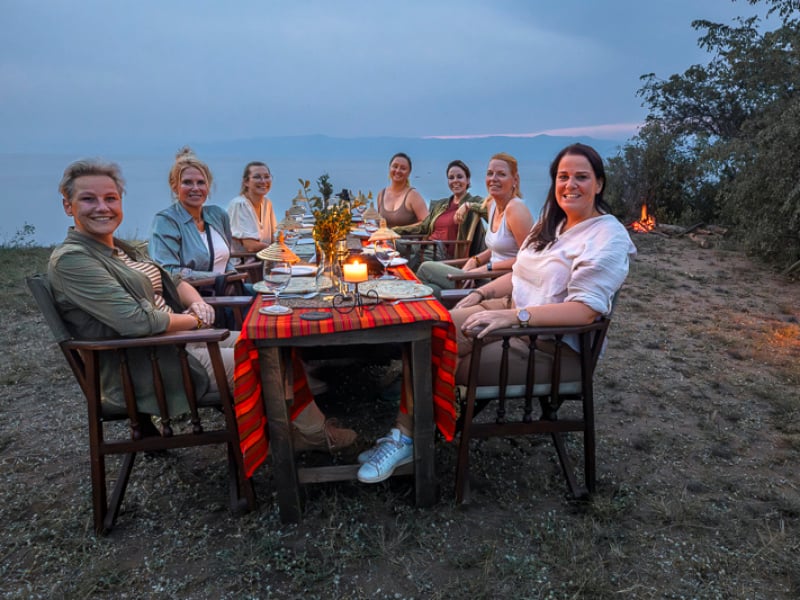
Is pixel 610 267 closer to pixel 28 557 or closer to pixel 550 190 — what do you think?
pixel 550 190

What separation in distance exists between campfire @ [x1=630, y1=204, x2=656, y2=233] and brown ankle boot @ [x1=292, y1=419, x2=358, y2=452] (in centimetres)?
888

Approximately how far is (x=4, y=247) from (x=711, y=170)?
A: 11077 millimetres

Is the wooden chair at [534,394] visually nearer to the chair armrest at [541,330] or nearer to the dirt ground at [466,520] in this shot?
the chair armrest at [541,330]


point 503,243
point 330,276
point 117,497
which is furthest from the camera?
point 503,243

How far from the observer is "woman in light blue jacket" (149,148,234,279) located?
3.09 m

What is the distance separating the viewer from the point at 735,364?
3748mm

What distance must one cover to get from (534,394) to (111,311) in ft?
5.46

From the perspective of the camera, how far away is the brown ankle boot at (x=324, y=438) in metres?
2.28

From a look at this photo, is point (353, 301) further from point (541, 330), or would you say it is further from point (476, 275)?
point (476, 275)

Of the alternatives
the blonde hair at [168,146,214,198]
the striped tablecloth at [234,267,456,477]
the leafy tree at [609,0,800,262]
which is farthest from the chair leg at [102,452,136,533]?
the leafy tree at [609,0,800,262]

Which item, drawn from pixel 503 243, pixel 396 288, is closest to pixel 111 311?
pixel 396 288

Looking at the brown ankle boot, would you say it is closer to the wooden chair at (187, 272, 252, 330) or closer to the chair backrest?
the wooden chair at (187, 272, 252, 330)

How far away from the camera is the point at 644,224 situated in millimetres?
9805

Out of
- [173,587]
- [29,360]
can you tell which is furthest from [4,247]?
[173,587]
